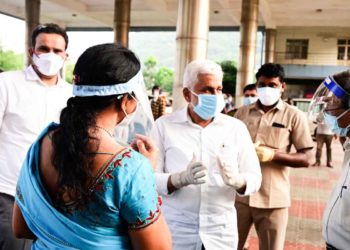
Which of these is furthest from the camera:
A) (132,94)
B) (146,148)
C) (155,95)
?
(155,95)

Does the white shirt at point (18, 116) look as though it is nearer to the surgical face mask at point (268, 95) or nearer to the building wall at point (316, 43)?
the surgical face mask at point (268, 95)

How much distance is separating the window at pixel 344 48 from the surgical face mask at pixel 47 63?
94.9 ft

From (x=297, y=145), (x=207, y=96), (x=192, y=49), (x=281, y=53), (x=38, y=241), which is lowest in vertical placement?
(x=38, y=241)

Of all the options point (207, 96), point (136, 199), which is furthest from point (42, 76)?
point (136, 199)

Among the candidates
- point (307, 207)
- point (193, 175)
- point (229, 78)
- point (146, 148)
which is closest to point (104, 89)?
point (146, 148)

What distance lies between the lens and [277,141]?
9.87 ft

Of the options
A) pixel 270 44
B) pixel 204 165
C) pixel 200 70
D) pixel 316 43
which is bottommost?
pixel 204 165

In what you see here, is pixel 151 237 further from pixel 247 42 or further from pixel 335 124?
pixel 247 42

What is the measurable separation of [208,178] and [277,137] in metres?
1.03

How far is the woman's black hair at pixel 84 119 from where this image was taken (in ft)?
3.92

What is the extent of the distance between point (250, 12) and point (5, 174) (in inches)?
665

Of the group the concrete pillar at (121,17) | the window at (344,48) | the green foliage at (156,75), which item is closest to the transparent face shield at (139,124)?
the concrete pillar at (121,17)

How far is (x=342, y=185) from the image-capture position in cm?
199

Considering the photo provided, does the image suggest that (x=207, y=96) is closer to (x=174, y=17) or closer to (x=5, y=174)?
(x=5, y=174)
